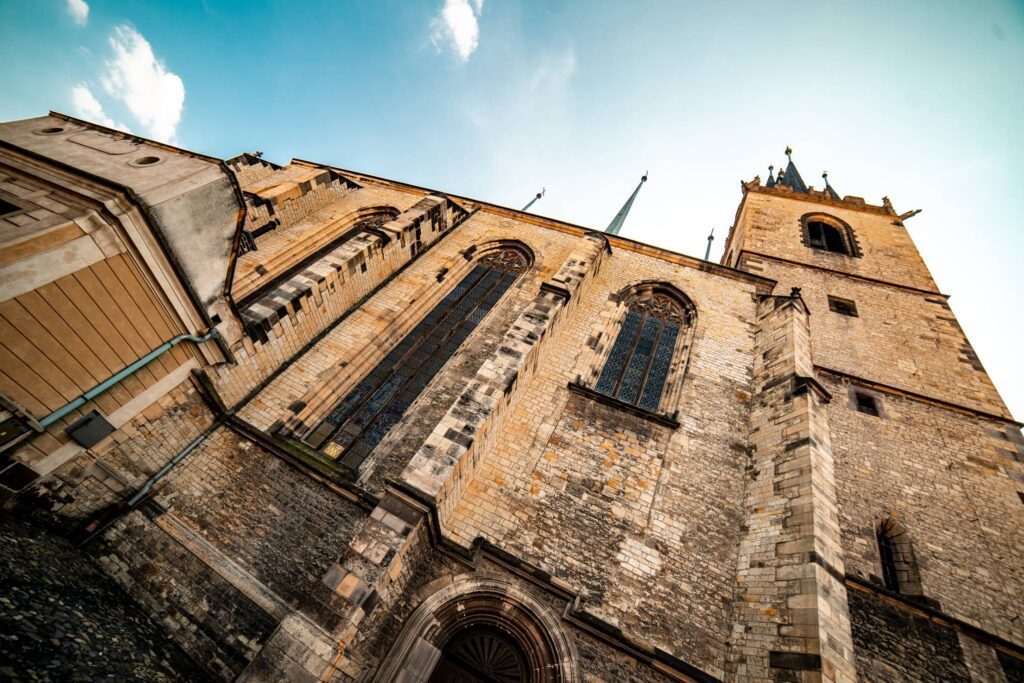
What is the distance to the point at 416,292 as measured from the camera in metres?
8.94

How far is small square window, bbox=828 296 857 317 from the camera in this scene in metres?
9.86

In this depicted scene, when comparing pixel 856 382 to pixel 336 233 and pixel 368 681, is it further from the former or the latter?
pixel 336 233

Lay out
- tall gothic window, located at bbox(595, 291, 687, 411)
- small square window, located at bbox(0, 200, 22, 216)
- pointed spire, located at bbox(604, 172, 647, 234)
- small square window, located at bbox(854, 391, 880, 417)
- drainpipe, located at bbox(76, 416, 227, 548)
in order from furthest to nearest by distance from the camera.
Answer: pointed spire, located at bbox(604, 172, 647, 234) < tall gothic window, located at bbox(595, 291, 687, 411) < small square window, located at bbox(854, 391, 880, 417) < drainpipe, located at bbox(76, 416, 227, 548) < small square window, located at bbox(0, 200, 22, 216)

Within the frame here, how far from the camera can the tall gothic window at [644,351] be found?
24.7 feet

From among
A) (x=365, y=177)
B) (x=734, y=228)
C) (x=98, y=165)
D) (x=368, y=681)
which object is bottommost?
(x=368, y=681)

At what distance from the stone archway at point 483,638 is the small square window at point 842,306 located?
10460 mm

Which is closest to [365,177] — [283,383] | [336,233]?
[336,233]

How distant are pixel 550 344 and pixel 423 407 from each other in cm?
270

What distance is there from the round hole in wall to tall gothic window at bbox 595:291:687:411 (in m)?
7.61

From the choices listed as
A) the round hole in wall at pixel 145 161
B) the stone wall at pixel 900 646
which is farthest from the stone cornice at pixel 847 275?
the round hole in wall at pixel 145 161

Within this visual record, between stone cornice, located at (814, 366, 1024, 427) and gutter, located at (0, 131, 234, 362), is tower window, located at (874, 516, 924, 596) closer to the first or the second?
stone cornice, located at (814, 366, 1024, 427)

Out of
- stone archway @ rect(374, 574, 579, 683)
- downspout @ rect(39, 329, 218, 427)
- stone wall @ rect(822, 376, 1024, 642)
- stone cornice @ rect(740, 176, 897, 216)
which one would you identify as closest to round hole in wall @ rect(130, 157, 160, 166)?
downspout @ rect(39, 329, 218, 427)

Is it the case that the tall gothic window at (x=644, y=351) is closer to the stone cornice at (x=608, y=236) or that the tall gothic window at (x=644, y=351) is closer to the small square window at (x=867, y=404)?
the stone cornice at (x=608, y=236)

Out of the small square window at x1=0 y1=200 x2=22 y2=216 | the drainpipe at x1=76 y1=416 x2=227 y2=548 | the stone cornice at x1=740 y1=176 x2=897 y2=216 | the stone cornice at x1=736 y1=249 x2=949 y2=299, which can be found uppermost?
the stone cornice at x1=740 y1=176 x2=897 y2=216
